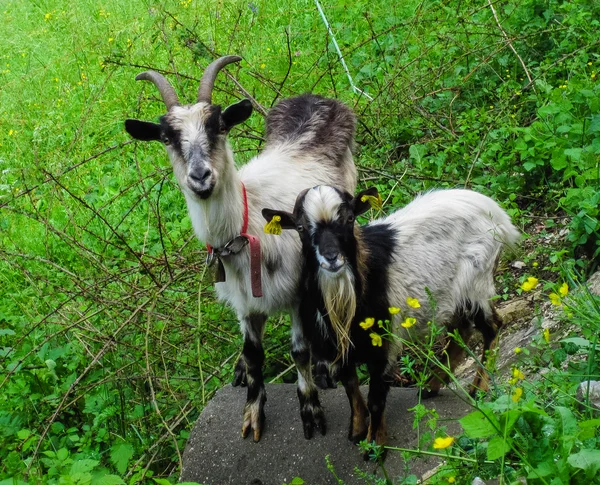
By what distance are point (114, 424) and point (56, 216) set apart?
10.5ft

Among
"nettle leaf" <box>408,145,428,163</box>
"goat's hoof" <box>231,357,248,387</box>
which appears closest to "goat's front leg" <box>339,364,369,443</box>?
"goat's hoof" <box>231,357,248,387</box>

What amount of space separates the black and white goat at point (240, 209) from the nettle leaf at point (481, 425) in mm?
1674

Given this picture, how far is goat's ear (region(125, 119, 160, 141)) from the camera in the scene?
13.7 ft

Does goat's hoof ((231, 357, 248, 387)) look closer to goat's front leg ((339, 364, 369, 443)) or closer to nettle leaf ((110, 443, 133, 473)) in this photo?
nettle leaf ((110, 443, 133, 473))

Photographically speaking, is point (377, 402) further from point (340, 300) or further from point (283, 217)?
point (283, 217)

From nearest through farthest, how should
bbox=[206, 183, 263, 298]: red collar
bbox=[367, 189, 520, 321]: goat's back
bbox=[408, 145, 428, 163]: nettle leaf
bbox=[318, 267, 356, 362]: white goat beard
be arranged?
bbox=[318, 267, 356, 362]: white goat beard, bbox=[206, 183, 263, 298]: red collar, bbox=[367, 189, 520, 321]: goat's back, bbox=[408, 145, 428, 163]: nettle leaf

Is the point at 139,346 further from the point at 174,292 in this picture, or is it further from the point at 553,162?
the point at 553,162

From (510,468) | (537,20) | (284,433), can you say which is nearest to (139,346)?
(284,433)

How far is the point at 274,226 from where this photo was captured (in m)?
3.92

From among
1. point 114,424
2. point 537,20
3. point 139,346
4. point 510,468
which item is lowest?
point 114,424

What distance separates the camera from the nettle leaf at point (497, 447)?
250 centimetres

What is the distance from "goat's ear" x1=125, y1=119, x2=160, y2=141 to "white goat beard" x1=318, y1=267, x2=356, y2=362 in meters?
1.19

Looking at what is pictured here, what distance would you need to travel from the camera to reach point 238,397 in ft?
15.4

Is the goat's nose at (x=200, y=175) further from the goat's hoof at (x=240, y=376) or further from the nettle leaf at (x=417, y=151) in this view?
the nettle leaf at (x=417, y=151)
